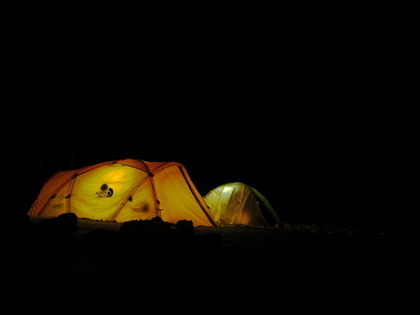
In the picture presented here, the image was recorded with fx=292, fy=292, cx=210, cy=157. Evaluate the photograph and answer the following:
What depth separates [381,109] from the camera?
3619 cm

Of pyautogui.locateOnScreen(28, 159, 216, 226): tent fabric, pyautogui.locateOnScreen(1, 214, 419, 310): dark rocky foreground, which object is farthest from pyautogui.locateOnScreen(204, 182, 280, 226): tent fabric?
pyautogui.locateOnScreen(1, 214, 419, 310): dark rocky foreground

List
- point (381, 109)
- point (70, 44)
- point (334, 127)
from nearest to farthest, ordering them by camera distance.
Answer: point (70, 44) → point (381, 109) → point (334, 127)

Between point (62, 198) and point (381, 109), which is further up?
point (381, 109)

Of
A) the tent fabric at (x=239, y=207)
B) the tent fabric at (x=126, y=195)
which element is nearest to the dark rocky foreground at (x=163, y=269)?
the tent fabric at (x=126, y=195)

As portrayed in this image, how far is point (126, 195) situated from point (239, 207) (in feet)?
14.7

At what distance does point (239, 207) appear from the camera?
10859 millimetres

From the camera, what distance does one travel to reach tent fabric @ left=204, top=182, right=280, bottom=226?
10.7 meters

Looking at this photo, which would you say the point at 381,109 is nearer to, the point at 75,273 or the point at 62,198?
the point at 62,198

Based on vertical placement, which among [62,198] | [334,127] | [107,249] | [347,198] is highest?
[334,127]

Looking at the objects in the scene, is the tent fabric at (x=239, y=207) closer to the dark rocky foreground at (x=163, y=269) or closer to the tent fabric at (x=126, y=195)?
the tent fabric at (x=126, y=195)

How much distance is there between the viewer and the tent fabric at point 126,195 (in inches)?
313

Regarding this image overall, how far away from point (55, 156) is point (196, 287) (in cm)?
2372

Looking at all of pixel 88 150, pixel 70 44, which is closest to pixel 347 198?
pixel 88 150

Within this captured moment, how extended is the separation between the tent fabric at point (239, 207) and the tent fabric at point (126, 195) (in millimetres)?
2421
